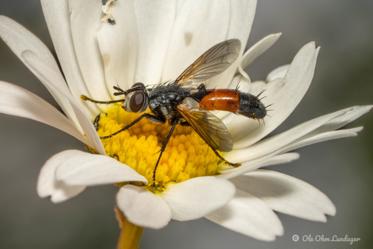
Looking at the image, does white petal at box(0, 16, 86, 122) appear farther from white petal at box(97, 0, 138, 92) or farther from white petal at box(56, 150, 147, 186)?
white petal at box(97, 0, 138, 92)

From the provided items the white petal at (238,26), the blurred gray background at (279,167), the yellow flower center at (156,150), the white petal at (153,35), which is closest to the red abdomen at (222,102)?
the yellow flower center at (156,150)

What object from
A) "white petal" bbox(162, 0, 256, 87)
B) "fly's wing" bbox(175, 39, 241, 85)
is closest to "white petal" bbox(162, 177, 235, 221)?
"fly's wing" bbox(175, 39, 241, 85)

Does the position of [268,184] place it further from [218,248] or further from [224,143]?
[218,248]

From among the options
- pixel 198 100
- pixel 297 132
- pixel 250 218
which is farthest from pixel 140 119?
pixel 250 218

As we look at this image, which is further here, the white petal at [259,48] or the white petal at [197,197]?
the white petal at [259,48]

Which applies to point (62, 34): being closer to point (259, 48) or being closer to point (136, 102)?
point (136, 102)

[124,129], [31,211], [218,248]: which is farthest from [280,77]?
[31,211]

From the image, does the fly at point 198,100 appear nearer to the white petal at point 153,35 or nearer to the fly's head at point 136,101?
the fly's head at point 136,101
